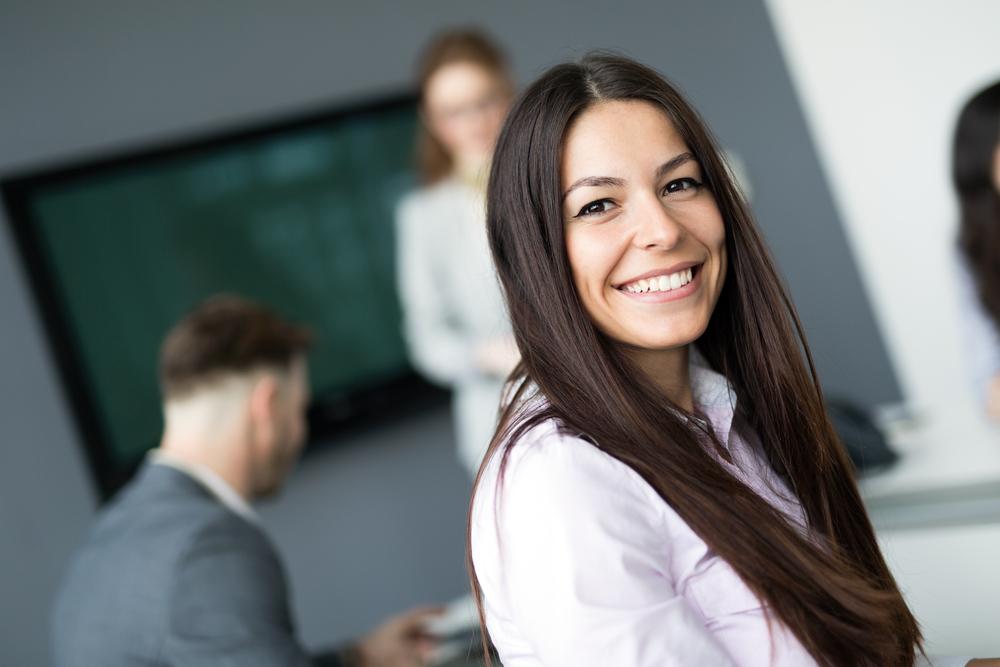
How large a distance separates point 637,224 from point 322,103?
2357 mm

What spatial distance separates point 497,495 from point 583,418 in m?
0.12

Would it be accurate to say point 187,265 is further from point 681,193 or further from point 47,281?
point 681,193

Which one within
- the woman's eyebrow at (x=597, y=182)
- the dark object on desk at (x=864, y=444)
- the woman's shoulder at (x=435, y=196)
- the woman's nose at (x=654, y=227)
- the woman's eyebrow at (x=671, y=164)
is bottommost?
the dark object on desk at (x=864, y=444)

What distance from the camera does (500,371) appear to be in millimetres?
2461

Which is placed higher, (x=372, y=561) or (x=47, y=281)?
(x=47, y=281)

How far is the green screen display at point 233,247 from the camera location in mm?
2947

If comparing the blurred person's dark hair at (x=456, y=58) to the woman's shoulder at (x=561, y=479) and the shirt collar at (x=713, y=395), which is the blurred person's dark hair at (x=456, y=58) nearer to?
the shirt collar at (x=713, y=395)

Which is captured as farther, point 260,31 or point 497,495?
point 260,31

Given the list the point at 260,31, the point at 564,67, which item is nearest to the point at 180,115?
the point at 260,31

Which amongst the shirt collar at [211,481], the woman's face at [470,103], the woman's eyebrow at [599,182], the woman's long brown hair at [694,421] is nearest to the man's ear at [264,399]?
the shirt collar at [211,481]

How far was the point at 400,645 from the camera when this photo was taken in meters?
2.04

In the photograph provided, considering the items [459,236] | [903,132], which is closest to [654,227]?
[459,236]

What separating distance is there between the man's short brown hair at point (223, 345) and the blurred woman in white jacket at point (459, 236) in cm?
47

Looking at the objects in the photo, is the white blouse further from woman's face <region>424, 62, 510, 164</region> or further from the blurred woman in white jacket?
woman's face <region>424, 62, 510, 164</region>
